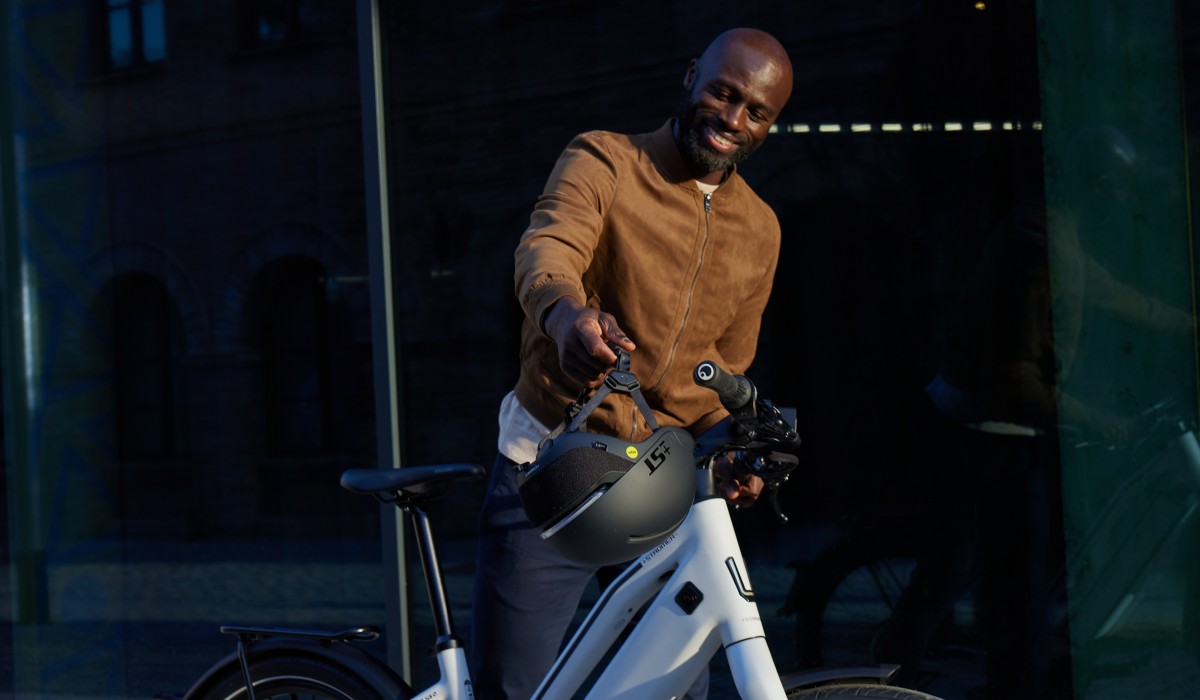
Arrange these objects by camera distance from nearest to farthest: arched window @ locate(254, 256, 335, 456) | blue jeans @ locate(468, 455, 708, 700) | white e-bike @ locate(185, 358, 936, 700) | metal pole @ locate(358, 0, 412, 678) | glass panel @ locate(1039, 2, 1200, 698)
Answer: white e-bike @ locate(185, 358, 936, 700), blue jeans @ locate(468, 455, 708, 700), glass panel @ locate(1039, 2, 1200, 698), metal pole @ locate(358, 0, 412, 678), arched window @ locate(254, 256, 335, 456)

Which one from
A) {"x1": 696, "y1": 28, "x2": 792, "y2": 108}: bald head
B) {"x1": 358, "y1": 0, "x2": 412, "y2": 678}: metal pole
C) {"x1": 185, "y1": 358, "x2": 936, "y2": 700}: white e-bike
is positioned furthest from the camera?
{"x1": 358, "y1": 0, "x2": 412, "y2": 678}: metal pole

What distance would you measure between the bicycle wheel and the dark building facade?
2044 mm

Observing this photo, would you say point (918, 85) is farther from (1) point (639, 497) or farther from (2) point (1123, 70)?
(1) point (639, 497)

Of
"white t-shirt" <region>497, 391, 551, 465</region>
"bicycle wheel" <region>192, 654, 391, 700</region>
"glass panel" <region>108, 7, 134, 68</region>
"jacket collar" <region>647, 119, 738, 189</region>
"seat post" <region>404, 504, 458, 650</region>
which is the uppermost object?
"glass panel" <region>108, 7, 134, 68</region>

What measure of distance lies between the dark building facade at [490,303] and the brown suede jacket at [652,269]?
72.3 inches

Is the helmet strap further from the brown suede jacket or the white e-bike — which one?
the brown suede jacket

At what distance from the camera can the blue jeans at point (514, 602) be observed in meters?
3.17

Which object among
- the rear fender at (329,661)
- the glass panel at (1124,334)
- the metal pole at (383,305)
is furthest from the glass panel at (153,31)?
the glass panel at (1124,334)

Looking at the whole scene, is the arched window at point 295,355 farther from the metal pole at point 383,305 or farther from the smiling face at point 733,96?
the smiling face at point 733,96

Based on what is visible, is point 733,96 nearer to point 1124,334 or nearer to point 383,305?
point 1124,334

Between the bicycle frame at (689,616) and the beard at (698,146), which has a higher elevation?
the beard at (698,146)

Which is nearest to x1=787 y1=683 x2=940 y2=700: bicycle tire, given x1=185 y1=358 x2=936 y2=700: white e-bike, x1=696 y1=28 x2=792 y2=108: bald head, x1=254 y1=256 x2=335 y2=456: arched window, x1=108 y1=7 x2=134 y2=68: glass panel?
x1=185 y1=358 x2=936 y2=700: white e-bike

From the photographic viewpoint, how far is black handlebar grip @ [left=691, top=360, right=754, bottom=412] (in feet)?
7.71

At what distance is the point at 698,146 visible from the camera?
9.95 ft
